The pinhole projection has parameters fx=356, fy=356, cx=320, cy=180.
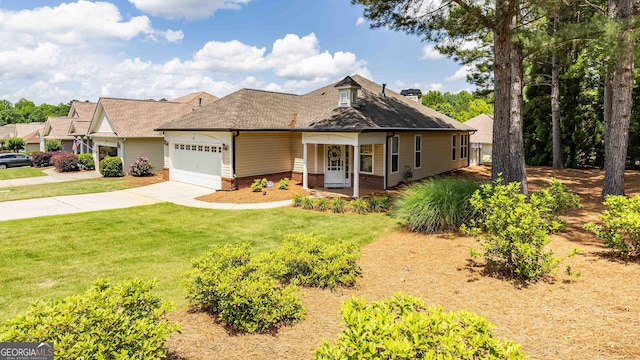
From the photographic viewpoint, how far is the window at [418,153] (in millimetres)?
18766

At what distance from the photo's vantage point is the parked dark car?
28766mm

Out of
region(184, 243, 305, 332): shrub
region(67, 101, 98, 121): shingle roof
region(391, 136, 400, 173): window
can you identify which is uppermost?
region(67, 101, 98, 121): shingle roof

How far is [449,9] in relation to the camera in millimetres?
11516

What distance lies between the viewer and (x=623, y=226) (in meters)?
6.06

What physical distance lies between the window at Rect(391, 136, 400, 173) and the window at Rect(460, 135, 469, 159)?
9.20 metres

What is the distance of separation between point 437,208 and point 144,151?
66.7 ft

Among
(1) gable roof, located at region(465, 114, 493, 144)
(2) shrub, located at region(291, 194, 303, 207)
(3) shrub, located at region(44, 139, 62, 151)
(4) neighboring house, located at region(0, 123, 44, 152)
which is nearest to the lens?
(2) shrub, located at region(291, 194, 303, 207)

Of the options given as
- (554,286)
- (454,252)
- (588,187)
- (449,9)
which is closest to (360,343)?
(554,286)

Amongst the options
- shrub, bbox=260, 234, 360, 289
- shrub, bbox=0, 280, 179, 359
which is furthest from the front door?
shrub, bbox=0, 280, 179, 359

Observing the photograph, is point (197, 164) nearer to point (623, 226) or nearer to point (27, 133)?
point (623, 226)

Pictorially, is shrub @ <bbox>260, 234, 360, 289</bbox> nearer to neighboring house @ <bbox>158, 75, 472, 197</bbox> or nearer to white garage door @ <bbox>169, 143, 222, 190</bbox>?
neighboring house @ <bbox>158, 75, 472, 197</bbox>

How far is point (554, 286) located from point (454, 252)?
79.4 inches

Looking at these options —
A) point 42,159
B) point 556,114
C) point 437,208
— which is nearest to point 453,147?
point 556,114

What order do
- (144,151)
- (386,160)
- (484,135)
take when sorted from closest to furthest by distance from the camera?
(386,160) < (144,151) < (484,135)
